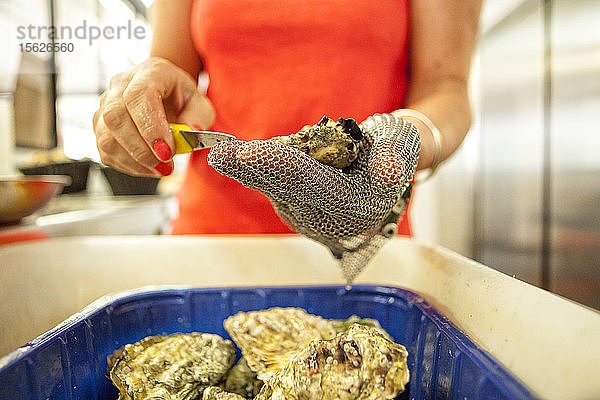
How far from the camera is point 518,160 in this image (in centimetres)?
236

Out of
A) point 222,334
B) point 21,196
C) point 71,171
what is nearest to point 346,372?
point 222,334

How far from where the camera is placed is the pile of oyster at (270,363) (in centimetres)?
38

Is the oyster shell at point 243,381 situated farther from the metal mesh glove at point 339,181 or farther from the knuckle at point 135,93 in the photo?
the knuckle at point 135,93

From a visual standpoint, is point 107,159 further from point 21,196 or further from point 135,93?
point 21,196

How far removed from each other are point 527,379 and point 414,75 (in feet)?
1.76

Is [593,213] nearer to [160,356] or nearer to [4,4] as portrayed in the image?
[160,356]

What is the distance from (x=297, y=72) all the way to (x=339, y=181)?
1.01 ft

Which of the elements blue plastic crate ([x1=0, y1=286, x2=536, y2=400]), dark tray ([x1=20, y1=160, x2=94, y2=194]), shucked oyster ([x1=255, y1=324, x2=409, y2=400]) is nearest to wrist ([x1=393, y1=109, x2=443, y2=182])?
blue plastic crate ([x1=0, y1=286, x2=536, y2=400])

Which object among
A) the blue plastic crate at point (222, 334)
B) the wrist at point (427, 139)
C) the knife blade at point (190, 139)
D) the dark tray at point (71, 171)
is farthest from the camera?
the dark tray at point (71, 171)

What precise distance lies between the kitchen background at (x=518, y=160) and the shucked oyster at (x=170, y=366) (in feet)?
1.52

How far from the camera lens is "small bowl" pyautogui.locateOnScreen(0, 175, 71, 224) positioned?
0.81 metres

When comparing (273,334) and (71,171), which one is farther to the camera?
(71,171)

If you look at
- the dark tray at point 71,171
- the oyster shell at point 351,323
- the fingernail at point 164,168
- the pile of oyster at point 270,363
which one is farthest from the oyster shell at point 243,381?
the dark tray at point 71,171

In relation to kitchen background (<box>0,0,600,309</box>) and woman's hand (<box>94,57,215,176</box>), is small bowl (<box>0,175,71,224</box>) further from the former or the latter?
woman's hand (<box>94,57,215,176</box>)
